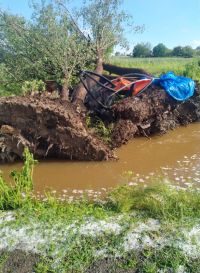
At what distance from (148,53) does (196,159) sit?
119ft

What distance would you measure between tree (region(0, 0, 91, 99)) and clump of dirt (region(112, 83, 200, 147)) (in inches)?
59.0

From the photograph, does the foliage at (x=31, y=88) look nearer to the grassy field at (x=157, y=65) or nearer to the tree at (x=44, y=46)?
the tree at (x=44, y=46)

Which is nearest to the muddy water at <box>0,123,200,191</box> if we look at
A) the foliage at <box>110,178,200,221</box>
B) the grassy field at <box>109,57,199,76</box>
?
the foliage at <box>110,178,200,221</box>

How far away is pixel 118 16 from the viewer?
33.7ft

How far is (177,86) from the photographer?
314 inches

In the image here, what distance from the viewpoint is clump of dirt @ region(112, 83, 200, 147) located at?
7.04 m

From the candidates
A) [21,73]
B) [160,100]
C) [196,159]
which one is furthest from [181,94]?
[21,73]

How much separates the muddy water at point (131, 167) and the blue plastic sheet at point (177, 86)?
1044 millimetres

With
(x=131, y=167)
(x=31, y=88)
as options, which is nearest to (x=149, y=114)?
(x=131, y=167)

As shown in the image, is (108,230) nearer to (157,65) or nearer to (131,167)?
(131,167)

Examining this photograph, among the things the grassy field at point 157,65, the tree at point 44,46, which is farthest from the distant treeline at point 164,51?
the tree at point 44,46

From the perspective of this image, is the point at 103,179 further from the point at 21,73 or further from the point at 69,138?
the point at 21,73

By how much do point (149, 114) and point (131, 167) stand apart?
6.33 feet

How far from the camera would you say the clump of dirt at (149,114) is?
23.1ft
